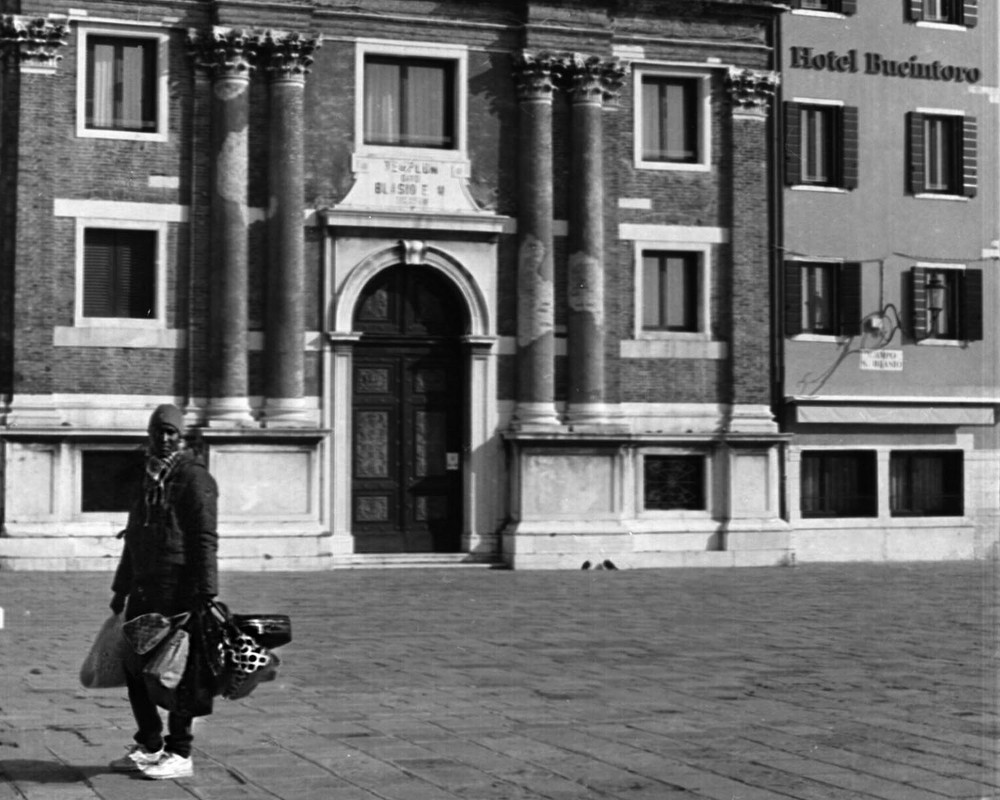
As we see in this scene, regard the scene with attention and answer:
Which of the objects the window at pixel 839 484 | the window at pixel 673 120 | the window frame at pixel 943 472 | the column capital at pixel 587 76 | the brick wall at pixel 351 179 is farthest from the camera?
the window frame at pixel 943 472

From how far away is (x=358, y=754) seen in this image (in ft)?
32.4

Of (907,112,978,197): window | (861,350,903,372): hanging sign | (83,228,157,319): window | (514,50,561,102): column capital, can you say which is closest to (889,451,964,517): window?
(861,350,903,372): hanging sign

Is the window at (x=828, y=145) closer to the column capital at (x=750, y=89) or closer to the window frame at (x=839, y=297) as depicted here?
the column capital at (x=750, y=89)

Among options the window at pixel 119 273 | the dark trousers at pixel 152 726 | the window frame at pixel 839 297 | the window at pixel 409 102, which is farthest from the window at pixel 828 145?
the dark trousers at pixel 152 726

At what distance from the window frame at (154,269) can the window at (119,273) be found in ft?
0.16

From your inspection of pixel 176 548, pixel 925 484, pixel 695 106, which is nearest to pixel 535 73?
pixel 695 106

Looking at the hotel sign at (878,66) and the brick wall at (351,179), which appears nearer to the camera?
the brick wall at (351,179)

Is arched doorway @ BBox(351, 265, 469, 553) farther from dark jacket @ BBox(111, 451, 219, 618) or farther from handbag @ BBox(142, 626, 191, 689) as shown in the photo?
handbag @ BBox(142, 626, 191, 689)

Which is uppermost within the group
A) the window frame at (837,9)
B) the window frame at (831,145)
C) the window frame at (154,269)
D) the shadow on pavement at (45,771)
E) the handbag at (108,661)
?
the window frame at (837,9)

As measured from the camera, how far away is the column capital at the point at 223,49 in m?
26.2

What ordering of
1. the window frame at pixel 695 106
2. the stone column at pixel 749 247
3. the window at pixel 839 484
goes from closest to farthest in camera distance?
the window frame at pixel 695 106 < the stone column at pixel 749 247 < the window at pixel 839 484

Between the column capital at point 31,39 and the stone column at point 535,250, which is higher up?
the column capital at point 31,39

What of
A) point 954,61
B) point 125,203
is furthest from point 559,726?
point 954,61

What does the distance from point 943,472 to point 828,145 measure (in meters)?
5.96
